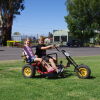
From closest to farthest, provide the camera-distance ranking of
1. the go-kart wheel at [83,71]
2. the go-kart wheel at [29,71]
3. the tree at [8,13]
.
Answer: the go-kart wheel at [83,71] → the go-kart wheel at [29,71] → the tree at [8,13]

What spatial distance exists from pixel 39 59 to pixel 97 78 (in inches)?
75.3

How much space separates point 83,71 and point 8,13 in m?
39.0

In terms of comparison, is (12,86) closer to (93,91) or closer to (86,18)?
(93,91)

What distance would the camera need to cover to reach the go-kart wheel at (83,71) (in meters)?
9.51

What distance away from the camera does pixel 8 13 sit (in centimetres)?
4734

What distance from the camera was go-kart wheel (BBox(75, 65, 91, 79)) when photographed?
9508 mm

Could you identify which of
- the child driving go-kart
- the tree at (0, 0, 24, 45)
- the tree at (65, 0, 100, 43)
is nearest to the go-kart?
the child driving go-kart

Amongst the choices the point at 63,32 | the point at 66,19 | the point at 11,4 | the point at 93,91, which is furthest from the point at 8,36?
the point at 93,91

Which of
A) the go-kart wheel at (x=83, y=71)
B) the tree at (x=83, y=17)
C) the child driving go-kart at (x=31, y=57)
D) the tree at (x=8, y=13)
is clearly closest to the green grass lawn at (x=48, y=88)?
the go-kart wheel at (x=83, y=71)

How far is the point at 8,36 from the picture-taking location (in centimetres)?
4847

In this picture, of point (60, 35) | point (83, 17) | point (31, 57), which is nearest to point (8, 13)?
point (83, 17)

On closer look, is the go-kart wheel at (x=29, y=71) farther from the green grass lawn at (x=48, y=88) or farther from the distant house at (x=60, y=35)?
the distant house at (x=60, y=35)

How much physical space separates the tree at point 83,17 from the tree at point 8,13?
13095mm

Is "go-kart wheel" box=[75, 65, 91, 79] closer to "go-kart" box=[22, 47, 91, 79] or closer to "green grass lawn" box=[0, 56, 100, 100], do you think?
"go-kart" box=[22, 47, 91, 79]
